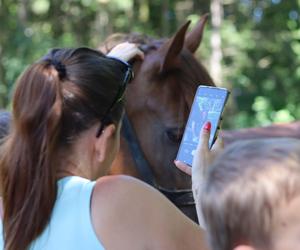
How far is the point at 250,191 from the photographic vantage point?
1232 millimetres

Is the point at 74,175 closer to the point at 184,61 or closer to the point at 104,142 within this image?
the point at 104,142

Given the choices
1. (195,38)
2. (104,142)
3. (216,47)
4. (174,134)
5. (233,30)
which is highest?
(104,142)

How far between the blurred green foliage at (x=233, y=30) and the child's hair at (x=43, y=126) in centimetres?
959

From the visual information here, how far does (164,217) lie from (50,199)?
312 millimetres

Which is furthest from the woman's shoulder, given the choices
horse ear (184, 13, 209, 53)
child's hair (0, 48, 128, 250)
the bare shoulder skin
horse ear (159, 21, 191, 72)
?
horse ear (184, 13, 209, 53)

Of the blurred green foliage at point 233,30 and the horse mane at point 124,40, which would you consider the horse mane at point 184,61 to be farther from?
the blurred green foliage at point 233,30

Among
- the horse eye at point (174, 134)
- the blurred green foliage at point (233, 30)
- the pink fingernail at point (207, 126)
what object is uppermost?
the pink fingernail at point (207, 126)

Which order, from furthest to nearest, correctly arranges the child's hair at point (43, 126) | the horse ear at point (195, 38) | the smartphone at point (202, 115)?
the horse ear at point (195, 38), the smartphone at point (202, 115), the child's hair at point (43, 126)

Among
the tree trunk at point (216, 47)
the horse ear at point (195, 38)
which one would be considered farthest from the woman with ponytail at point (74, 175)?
the tree trunk at point (216, 47)

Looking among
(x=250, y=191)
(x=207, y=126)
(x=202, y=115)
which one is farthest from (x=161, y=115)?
(x=250, y=191)

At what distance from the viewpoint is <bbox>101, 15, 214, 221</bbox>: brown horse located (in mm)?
3029

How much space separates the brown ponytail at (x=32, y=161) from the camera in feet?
5.67

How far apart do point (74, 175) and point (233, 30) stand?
43.5ft

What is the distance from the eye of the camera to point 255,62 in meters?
16.1
